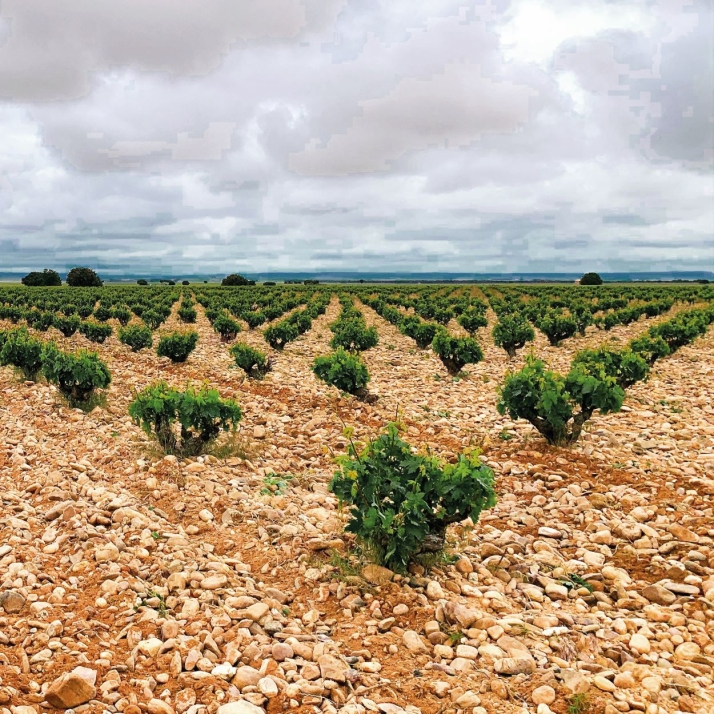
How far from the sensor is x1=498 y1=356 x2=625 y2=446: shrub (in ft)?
36.7

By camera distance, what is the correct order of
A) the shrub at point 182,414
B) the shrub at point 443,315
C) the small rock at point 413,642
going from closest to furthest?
1. the small rock at point 413,642
2. the shrub at point 182,414
3. the shrub at point 443,315

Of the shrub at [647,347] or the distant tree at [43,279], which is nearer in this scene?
the shrub at [647,347]

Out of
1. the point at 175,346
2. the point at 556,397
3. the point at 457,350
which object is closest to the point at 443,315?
the point at 457,350

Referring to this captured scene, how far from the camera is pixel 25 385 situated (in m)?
17.5

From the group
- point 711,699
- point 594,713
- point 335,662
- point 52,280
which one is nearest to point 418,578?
point 335,662

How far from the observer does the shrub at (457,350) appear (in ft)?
63.4

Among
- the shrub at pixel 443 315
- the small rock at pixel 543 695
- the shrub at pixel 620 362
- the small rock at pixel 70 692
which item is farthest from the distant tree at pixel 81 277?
the small rock at pixel 543 695

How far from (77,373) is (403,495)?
10.5m

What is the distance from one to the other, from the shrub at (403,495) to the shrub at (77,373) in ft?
31.6

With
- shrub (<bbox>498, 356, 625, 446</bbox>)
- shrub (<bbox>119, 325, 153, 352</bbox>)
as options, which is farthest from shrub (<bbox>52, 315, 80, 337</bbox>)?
shrub (<bbox>498, 356, 625, 446</bbox>)

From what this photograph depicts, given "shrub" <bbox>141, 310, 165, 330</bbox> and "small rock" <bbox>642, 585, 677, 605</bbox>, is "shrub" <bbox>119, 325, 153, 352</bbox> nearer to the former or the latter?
"shrub" <bbox>141, 310, 165, 330</bbox>

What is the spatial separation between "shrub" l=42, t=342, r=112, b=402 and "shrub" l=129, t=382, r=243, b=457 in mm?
3871

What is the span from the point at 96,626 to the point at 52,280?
431 ft

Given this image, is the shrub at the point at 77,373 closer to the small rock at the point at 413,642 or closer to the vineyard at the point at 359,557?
the vineyard at the point at 359,557
